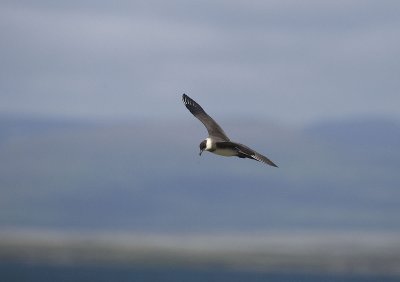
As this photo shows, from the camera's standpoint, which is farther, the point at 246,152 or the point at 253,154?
the point at 246,152

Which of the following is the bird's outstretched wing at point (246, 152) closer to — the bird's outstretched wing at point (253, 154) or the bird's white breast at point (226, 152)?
the bird's outstretched wing at point (253, 154)

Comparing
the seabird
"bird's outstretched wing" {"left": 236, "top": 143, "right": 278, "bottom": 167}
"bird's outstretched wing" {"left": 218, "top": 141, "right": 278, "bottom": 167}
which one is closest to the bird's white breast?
the seabird

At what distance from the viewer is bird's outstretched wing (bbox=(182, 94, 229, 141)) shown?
37500mm

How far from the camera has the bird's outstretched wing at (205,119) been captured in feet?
123

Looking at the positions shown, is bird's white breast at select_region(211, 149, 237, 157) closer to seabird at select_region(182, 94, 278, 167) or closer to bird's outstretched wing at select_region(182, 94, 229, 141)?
seabird at select_region(182, 94, 278, 167)

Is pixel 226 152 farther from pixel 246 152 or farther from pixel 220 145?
pixel 246 152

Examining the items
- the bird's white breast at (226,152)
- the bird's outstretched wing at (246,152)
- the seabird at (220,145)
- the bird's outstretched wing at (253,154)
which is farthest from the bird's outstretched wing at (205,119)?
the bird's outstretched wing at (253,154)

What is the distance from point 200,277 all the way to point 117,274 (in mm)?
7857

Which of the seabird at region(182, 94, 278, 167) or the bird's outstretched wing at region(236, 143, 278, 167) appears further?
the seabird at region(182, 94, 278, 167)

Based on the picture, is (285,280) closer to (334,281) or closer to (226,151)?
(334,281)

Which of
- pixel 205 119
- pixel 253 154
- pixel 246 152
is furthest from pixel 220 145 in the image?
pixel 205 119

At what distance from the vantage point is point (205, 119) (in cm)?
3919

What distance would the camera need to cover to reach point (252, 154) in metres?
34.4

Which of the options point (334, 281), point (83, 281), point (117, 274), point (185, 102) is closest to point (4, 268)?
point (83, 281)
